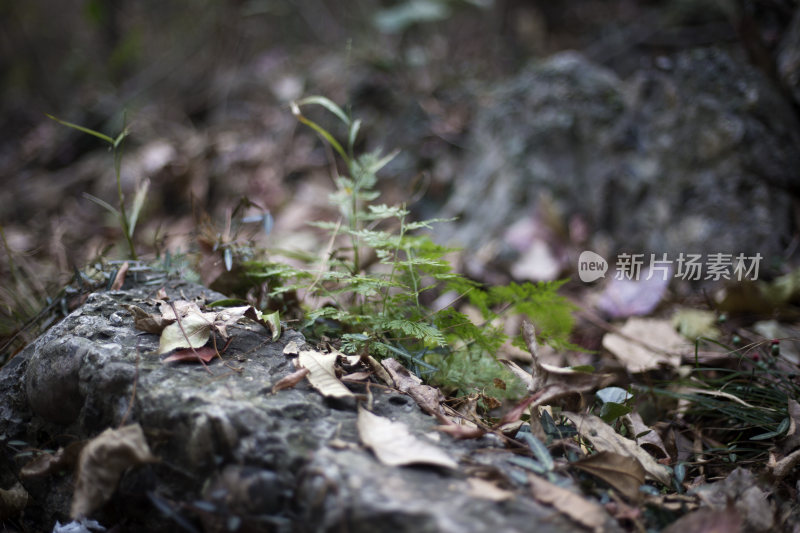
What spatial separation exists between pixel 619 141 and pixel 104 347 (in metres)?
2.76

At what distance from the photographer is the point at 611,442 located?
4.07 feet

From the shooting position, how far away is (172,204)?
4.08 metres

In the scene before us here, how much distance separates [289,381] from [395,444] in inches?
12.0

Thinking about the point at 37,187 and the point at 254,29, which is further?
the point at 254,29

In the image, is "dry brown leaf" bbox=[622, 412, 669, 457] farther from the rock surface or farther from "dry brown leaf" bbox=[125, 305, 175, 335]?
"dry brown leaf" bbox=[125, 305, 175, 335]

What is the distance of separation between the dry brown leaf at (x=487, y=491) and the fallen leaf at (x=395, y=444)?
2.0 inches

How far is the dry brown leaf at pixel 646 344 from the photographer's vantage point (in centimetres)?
188

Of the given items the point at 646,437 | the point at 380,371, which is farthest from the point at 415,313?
the point at 646,437

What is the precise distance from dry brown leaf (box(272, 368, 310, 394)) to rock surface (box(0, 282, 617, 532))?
2cm

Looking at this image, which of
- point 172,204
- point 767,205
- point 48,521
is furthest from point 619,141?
point 172,204

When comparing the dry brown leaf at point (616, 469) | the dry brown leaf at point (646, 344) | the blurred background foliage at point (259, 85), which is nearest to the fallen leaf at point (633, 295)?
the dry brown leaf at point (646, 344)

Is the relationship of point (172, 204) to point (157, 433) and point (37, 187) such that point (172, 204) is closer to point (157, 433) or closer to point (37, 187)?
point (37, 187)

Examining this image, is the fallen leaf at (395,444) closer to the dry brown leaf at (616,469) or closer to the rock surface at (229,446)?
the rock surface at (229,446)

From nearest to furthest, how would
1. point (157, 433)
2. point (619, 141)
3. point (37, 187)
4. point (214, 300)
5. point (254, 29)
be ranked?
point (157, 433)
point (214, 300)
point (619, 141)
point (37, 187)
point (254, 29)
